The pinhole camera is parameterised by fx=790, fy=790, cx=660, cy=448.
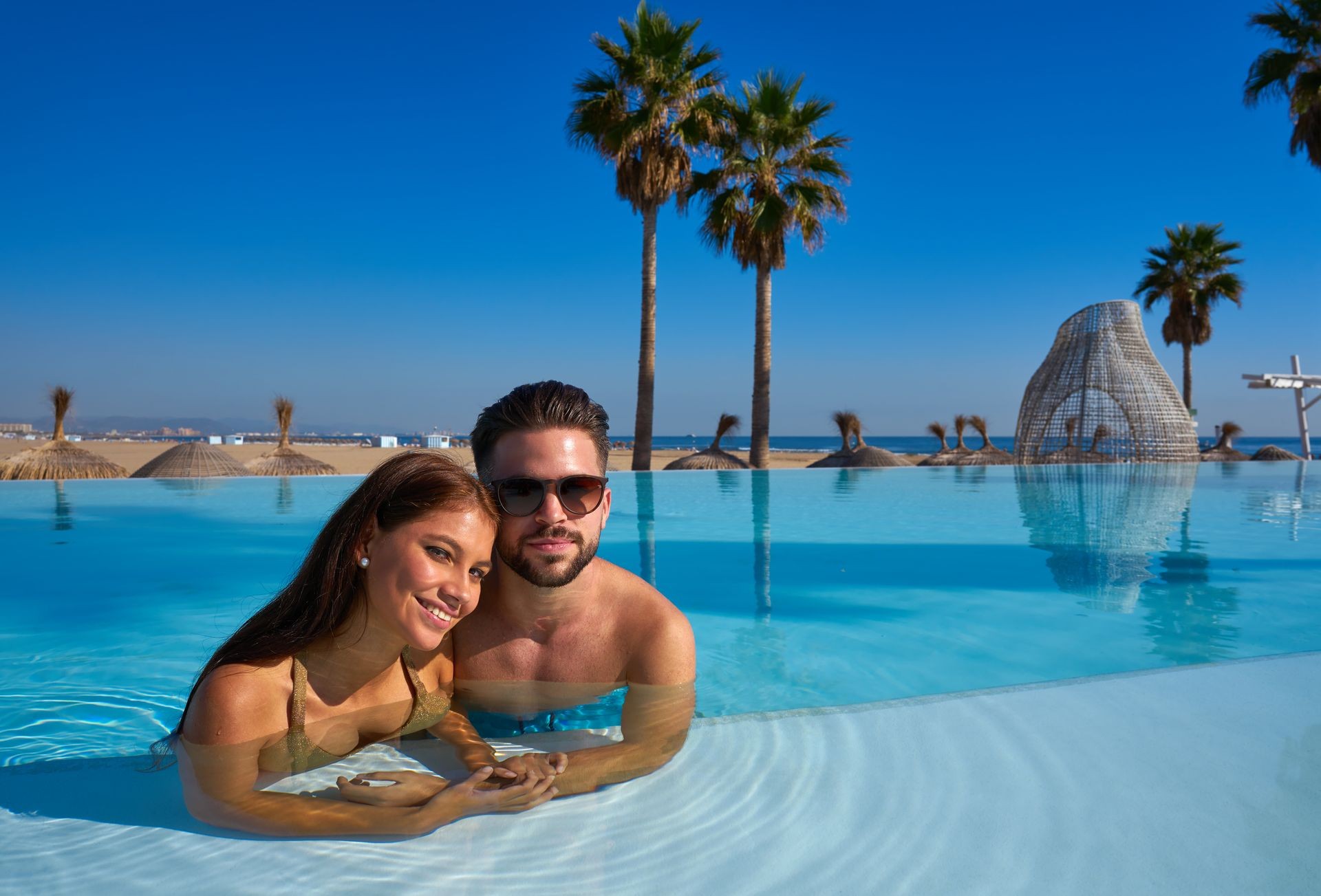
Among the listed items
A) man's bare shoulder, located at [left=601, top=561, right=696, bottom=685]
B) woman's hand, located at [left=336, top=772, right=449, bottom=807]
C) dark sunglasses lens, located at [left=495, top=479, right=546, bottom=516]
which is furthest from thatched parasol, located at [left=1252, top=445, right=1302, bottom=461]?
woman's hand, located at [left=336, top=772, right=449, bottom=807]

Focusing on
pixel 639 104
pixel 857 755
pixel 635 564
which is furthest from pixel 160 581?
pixel 639 104

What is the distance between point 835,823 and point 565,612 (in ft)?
3.81

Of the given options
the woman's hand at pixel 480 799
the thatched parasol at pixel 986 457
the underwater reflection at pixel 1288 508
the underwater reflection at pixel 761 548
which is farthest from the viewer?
the thatched parasol at pixel 986 457

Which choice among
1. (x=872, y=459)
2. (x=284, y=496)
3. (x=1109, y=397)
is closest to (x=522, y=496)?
(x=284, y=496)

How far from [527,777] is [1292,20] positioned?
24.4 m

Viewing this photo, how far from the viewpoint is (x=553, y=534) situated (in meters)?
2.19

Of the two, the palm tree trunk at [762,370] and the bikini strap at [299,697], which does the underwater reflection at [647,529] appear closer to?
the bikini strap at [299,697]

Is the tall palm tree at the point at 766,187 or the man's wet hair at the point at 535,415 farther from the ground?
the tall palm tree at the point at 766,187

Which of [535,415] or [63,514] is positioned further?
[63,514]

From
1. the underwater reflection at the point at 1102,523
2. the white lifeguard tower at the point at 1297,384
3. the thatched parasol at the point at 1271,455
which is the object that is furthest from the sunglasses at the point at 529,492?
the thatched parasol at the point at 1271,455

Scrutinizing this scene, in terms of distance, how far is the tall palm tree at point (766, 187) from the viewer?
56.1ft

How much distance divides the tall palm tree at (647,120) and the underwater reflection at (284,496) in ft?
22.0

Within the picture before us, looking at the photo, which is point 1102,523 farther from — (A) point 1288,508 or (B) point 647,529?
(B) point 647,529

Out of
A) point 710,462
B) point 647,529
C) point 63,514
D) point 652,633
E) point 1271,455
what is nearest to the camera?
point 652,633
